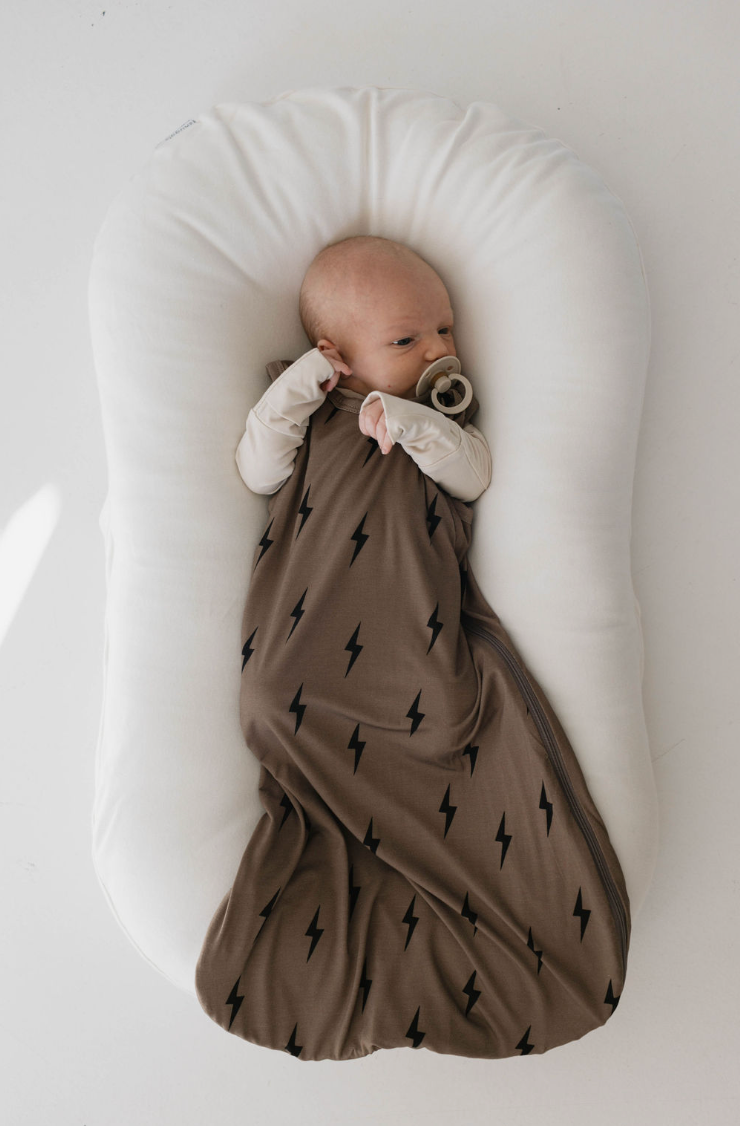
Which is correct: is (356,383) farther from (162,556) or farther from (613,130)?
(613,130)

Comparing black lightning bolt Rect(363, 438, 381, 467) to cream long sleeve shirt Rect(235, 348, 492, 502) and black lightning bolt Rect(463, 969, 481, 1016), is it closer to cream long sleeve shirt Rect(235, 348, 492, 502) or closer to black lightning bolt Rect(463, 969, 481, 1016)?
cream long sleeve shirt Rect(235, 348, 492, 502)

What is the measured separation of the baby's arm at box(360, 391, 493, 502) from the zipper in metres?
0.26

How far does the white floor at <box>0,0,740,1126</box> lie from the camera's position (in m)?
1.45

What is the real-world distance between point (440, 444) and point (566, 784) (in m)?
0.57

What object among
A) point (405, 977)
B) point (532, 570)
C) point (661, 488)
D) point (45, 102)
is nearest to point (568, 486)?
point (532, 570)

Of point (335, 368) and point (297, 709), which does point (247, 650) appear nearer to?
point (297, 709)

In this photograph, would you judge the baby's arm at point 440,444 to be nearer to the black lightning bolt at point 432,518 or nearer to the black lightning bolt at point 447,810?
the black lightning bolt at point 432,518

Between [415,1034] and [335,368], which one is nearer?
[415,1034]

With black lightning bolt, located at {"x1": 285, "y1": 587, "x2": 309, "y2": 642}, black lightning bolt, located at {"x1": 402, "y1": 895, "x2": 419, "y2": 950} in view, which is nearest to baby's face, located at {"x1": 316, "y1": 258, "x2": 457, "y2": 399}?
black lightning bolt, located at {"x1": 285, "y1": 587, "x2": 309, "y2": 642}

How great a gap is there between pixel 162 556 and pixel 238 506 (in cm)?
16

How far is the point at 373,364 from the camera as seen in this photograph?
1371 millimetres

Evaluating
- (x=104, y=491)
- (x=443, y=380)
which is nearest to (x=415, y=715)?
(x=443, y=380)

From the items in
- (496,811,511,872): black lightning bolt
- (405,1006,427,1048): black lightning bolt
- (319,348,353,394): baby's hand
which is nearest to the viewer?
(405,1006,427,1048): black lightning bolt

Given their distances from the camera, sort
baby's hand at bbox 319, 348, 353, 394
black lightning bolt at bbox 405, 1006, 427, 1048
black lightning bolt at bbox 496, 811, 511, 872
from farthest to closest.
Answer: baby's hand at bbox 319, 348, 353, 394 < black lightning bolt at bbox 496, 811, 511, 872 < black lightning bolt at bbox 405, 1006, 427, 1048
